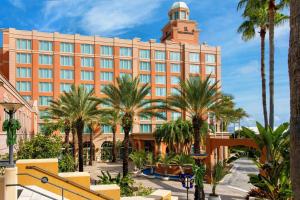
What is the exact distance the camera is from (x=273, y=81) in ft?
91.3

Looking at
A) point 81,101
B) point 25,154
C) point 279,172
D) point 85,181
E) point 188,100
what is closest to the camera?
point 85,181

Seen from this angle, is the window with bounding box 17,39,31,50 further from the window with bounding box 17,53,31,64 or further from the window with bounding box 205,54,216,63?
the window with bounding box 205,54,216,63

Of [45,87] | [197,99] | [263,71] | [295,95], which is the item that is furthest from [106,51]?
[295,95]

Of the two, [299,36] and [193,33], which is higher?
[193,33]

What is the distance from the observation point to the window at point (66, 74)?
63.5 metres

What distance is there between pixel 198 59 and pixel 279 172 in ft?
194

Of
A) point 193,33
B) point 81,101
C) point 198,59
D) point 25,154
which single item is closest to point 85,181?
point 25,154

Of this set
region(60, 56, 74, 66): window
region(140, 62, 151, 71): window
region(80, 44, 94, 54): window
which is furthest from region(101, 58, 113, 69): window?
region(140, 62, 151, 71): window

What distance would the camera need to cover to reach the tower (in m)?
76.0

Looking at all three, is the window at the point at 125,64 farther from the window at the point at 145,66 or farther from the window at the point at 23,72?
the window at the point at 23,72

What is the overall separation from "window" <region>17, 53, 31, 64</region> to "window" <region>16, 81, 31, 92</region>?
147 inches

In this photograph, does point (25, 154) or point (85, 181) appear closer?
point (85, 181)

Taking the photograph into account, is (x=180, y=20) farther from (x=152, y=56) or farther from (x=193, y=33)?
(x=152, y=56)

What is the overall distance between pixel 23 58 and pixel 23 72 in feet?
8.35
